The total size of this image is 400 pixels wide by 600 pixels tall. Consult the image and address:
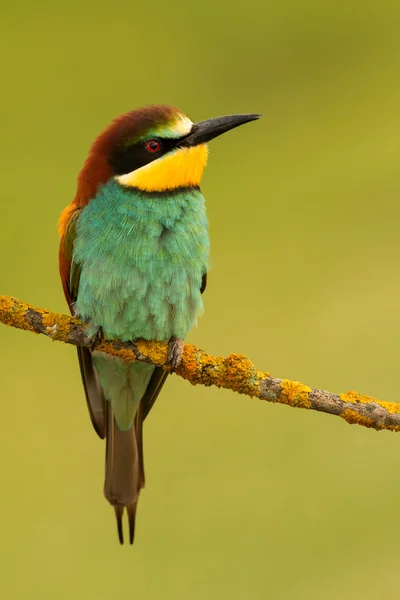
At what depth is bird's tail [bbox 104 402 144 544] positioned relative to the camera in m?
2.31

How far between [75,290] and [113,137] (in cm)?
39

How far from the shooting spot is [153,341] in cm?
199

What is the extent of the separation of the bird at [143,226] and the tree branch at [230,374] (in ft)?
0.19

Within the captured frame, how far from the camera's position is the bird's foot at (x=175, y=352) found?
185cm

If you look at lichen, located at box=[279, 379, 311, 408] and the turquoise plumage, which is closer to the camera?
lichen, located at box=[279, 379, 311, 408]

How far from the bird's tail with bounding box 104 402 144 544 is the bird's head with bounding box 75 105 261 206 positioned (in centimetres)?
67

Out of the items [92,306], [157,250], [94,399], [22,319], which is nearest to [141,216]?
[157,250]

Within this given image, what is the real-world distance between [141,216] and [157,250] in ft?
0.29

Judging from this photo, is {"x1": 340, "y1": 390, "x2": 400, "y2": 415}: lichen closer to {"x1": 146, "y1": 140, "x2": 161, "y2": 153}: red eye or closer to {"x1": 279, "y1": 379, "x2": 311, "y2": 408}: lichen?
{"x1": 279, "y1": 379, "x2": 311, "y2": 408}: lichen

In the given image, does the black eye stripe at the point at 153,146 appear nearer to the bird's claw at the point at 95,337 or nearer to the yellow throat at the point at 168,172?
the yellow throat at the point at 168,172

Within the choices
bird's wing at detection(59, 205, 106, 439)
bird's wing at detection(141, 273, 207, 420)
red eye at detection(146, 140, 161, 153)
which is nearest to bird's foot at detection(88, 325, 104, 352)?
bird's wing at detection(59, 205, 106, 439)

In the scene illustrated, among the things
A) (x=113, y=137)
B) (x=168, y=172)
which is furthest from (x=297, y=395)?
(x=113, y=137)

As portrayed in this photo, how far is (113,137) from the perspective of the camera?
196 cm

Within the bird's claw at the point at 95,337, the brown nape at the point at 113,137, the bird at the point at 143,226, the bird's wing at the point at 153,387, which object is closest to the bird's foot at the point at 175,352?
the bird at the point at 143,226
